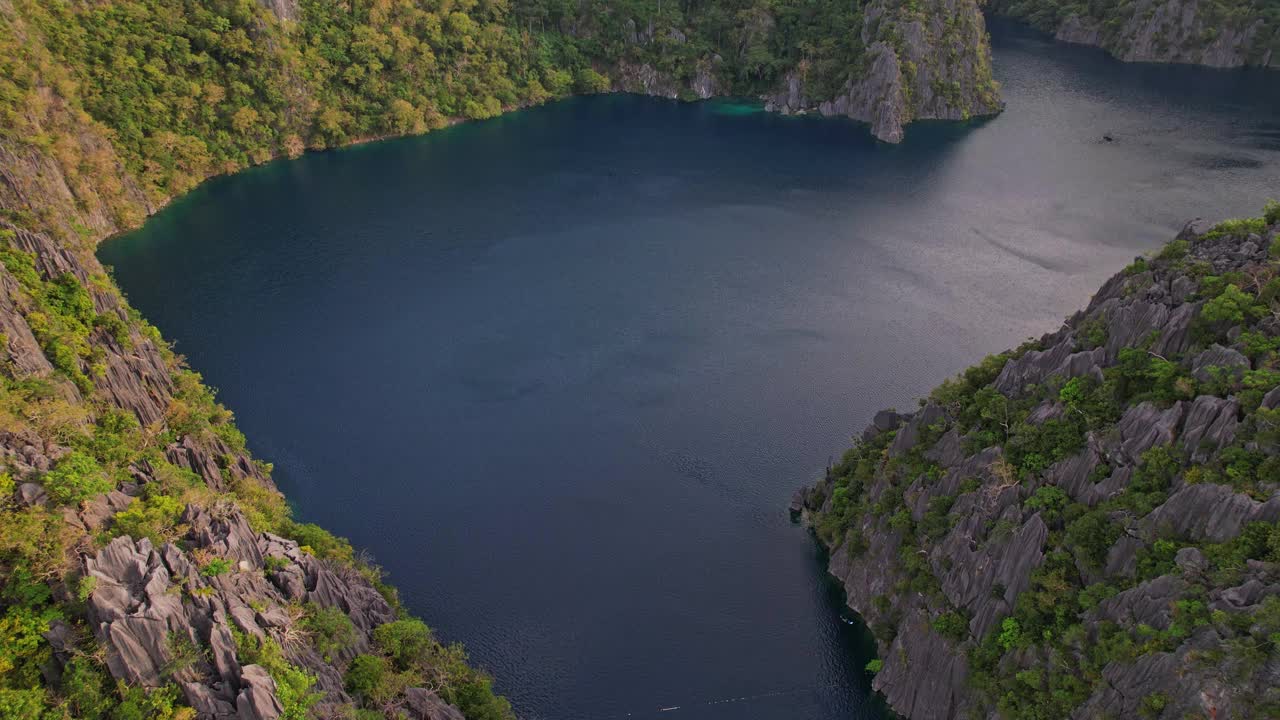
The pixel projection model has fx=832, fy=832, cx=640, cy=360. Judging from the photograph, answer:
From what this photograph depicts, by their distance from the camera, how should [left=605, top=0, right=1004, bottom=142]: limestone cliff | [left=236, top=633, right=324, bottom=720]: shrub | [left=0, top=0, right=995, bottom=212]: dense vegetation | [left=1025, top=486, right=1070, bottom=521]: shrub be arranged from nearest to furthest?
[left=236, top=633, right=324, bottom=720]: shrub
[left=1025, top=486, right=1070, bottom=521]: shrub
[left=0, top=0, right=995, bottom=212]: dense vegetation
[left=605, top=0, right=1004, bottom=142]: limestone cliff

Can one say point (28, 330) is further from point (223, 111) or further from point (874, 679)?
point (223, 111)

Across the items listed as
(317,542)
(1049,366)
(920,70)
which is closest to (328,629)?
(317,542)

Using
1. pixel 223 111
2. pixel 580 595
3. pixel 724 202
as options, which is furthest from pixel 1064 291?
pixel 223 111

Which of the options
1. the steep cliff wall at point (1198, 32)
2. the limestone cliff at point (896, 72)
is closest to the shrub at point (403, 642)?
the limestone cliff at point (896, 72)

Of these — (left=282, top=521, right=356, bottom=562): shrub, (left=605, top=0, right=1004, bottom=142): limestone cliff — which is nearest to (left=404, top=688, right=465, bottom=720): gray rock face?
(left=282, top=521, right=356, bottom=562): shrub

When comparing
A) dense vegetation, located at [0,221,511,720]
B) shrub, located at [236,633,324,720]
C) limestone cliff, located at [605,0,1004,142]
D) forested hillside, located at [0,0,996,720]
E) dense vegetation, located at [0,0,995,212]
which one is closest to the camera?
dense vegetation, located at [0,221,511,720]

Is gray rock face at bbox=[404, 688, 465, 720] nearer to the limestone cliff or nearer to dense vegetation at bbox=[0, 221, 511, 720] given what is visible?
dense vegetation at bbox=[0, 221, 511, 720]
